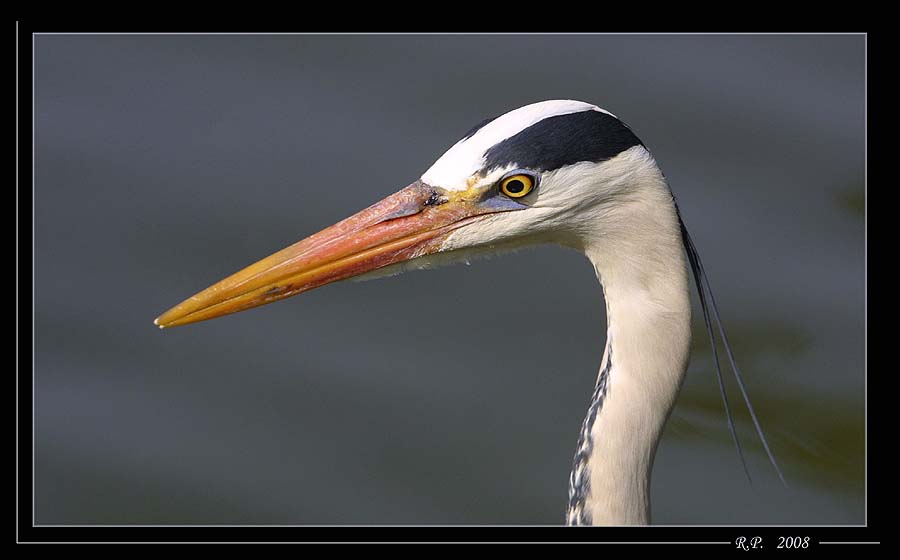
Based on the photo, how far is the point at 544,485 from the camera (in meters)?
3.96

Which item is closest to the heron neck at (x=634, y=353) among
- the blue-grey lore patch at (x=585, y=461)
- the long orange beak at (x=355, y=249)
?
the blue-grey lore patch at (x=585, y=461)

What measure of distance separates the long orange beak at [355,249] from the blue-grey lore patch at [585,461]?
1.47ft

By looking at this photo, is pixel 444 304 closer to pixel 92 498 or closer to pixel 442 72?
pixel 442 72

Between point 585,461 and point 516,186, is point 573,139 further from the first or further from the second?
point 585,461

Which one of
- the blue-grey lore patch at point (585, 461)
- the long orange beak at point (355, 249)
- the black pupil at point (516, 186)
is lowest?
the blue-grey lore patch at point (585, 461)

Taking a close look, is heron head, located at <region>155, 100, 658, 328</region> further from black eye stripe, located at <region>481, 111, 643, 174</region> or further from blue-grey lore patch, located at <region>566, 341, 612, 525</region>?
blue-grey lore patch, located at <region>566, 341, 612, 525</region>

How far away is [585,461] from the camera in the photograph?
2.56 metres

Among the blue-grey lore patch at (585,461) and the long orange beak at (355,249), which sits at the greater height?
the long orange beak at (355,249)

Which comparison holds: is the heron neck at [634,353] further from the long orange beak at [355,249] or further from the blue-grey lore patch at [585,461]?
the long orange beak at [355,249]

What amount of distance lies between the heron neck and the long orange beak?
0.92 feet

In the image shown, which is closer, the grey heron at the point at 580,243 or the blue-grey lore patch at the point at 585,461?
the grey heron at the point at 580,243

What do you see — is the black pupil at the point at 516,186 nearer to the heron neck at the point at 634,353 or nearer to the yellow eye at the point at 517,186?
the yellow eye at the point at 517,186

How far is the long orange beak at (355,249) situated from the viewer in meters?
2.49
